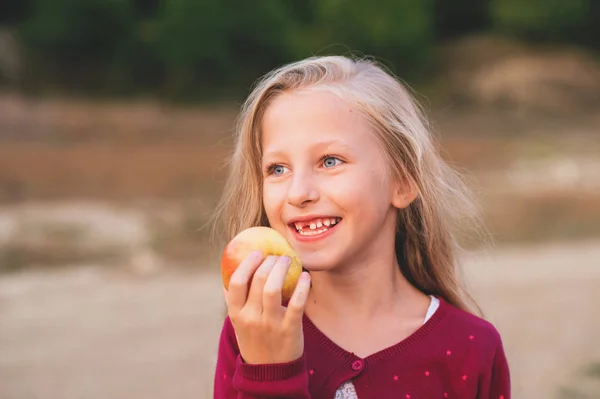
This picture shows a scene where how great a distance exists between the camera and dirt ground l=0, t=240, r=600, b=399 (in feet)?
15.1

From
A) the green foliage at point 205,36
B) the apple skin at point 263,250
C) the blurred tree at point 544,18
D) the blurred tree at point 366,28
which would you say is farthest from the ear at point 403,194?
the blurred tree at point 544,18

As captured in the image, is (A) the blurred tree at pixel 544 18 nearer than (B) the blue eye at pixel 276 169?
No

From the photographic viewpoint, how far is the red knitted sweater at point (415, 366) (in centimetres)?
170

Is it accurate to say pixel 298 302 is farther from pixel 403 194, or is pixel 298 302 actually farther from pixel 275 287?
pixel 403 194

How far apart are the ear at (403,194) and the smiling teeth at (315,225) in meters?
0.24

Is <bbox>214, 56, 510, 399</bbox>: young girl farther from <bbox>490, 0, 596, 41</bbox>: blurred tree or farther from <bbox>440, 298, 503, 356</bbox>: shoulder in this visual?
<bbox>490, 0, 596, 41</bbox>: blurred tree

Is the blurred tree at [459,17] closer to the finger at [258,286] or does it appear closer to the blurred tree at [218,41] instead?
the blurred tree at [218,41]

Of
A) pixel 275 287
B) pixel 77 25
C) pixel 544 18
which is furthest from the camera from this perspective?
pixel 544 18

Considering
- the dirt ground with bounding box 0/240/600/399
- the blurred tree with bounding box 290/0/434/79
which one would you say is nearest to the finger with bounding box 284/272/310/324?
the dirt ground with bounding box 0/240/600/399

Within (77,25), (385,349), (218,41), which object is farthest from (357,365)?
(218,41)

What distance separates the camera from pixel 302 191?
1668 mm

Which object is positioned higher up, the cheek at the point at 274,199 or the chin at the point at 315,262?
the cheek at the point at 274,199

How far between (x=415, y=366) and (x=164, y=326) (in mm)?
4531

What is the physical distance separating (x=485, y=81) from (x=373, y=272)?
23042 mm
